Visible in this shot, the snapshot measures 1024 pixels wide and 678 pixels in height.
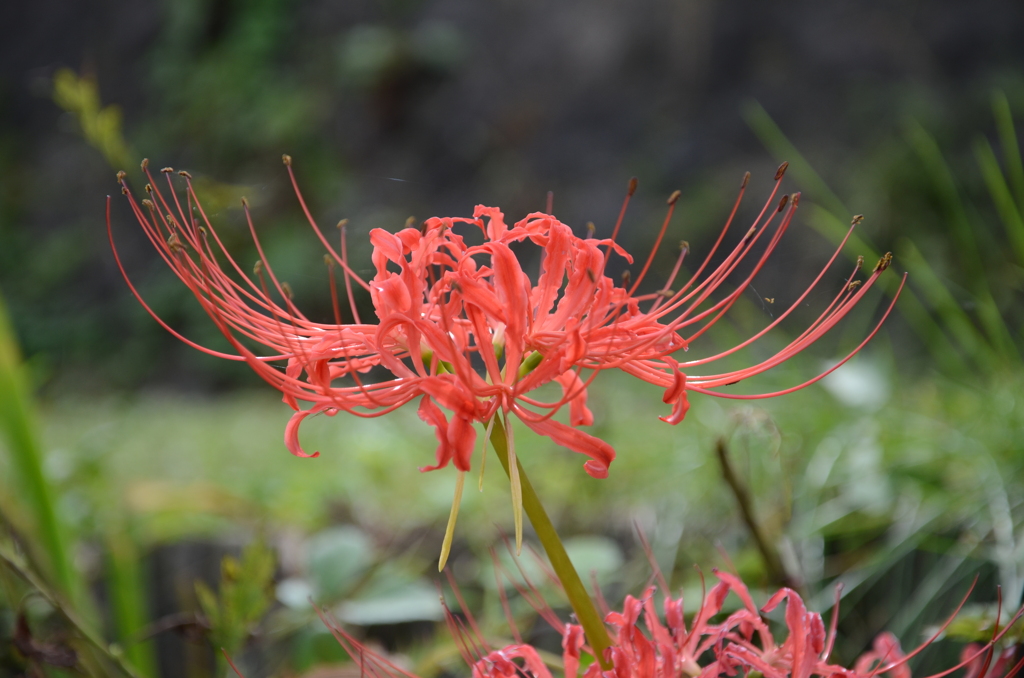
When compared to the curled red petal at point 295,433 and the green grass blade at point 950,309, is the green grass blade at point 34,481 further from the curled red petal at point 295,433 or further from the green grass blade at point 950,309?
the green grass blade at point 950,309

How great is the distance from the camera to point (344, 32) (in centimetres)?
734

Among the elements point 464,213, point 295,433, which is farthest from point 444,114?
point 295,433

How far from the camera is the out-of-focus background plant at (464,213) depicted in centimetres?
107

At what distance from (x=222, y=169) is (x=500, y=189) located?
3002mm

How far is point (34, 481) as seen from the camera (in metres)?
1.03

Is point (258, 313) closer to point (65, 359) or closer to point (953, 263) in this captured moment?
point (953, 263)

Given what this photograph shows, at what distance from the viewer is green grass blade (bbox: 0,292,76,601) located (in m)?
1.03

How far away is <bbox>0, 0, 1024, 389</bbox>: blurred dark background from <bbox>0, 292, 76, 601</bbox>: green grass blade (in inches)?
111

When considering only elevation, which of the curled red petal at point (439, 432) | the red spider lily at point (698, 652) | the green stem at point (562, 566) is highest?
the curled red petal at point (439, 432)

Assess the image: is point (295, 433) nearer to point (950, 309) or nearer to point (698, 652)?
point (698, 652)

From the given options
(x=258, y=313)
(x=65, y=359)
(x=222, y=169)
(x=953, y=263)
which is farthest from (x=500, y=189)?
(x=258, y=313)

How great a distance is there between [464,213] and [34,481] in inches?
211

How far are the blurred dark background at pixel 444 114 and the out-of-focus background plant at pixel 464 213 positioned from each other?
0.10ft

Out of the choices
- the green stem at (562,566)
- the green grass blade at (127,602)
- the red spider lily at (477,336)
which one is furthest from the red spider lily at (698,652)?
the green grass blade at (127,602)
